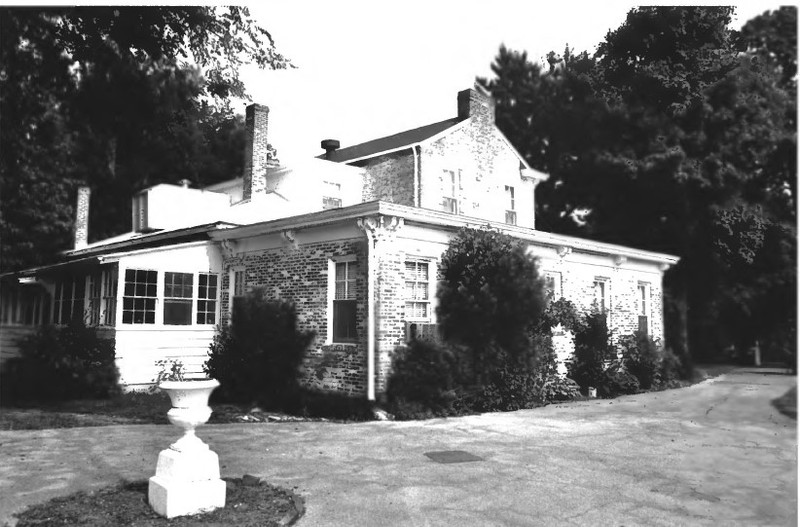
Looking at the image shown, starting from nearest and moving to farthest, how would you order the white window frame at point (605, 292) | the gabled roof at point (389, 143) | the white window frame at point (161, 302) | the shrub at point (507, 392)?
the shrub at point (507, 392)
the white window frame at point (161, 302)
the white window frame at point (605, 292)
the gabled roof at point (389, 143)

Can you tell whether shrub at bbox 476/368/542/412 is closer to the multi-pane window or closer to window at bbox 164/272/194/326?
window at bbox 164/272/194/326

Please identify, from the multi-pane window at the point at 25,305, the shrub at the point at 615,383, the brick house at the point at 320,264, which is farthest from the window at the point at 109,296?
the shrub at the point at 615,383

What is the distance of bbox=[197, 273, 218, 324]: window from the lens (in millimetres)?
13164

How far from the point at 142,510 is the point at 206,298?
8.74 metres

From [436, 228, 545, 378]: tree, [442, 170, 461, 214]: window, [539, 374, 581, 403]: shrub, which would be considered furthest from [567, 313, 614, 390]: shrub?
[442, 170, 461, 214]: window

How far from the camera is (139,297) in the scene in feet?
40.3

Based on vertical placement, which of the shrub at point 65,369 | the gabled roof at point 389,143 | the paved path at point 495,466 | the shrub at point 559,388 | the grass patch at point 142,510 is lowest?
the paved path at point 495,466

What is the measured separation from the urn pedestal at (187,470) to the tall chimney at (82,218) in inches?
576

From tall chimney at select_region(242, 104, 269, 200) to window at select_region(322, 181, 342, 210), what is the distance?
1.94 metres

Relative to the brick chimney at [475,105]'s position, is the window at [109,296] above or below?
below

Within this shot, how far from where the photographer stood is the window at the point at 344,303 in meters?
11.1

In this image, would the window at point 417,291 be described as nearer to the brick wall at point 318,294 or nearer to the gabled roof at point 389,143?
the brick wall at point 318,294

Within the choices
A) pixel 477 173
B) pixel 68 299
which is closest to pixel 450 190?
pixel 477 173

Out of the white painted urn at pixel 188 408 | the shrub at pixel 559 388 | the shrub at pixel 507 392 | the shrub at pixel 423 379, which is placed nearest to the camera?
the white painted urn at pixel 188 408
